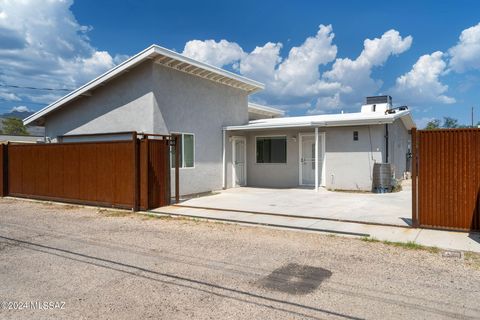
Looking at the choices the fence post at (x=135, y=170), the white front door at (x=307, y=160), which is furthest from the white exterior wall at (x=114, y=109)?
the white front door at (x=307, y=160)

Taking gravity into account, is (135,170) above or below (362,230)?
above

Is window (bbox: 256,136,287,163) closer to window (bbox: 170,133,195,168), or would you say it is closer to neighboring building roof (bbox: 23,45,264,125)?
neighboring building roof (bbox: 23,45,264,125)

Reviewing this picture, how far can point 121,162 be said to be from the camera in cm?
1104

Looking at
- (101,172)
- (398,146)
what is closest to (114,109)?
(101,172)

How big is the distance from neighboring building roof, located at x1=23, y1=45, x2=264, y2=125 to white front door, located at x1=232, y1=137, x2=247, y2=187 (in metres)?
2.67

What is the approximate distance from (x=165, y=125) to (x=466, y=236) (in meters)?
9.44

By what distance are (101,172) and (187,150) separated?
3.43 meters

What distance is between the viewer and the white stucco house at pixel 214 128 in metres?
12.9

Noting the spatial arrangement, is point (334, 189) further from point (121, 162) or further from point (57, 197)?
point (57, 197)

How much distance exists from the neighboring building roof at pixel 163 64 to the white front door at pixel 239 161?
8.76 ft

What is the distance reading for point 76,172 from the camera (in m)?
12.2

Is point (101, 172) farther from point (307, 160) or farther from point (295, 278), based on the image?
point (307, 160)

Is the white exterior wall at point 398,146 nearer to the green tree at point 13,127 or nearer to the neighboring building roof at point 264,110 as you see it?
the neighboring building roof at point 264,110

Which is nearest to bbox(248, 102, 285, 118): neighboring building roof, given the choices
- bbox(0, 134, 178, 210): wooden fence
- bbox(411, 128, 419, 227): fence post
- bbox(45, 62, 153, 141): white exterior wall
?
bbox(45, 62, 153, 141): white exterior wall
